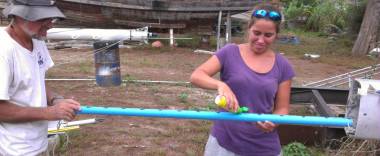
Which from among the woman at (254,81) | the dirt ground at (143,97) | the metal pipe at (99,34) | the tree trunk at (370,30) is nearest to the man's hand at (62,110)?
the woman at (254,81)

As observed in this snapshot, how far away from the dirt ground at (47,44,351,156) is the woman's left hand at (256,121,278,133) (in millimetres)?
2594

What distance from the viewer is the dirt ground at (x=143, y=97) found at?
16.9ft

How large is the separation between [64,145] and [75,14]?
1051 cm

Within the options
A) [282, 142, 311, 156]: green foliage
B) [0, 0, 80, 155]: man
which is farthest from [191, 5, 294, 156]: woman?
[282, 142, 311, 156]: green foliage

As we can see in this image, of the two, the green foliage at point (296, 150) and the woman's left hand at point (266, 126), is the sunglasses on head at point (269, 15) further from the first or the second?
the green foliage at point (296, 150)

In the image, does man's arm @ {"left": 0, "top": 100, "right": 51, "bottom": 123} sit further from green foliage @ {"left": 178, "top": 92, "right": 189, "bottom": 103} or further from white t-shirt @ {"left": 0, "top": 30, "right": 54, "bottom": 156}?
green foliage @ {"left": 178, "top": 92, "right": 189, "bottom": 103}

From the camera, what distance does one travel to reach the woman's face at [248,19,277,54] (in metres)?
2.46

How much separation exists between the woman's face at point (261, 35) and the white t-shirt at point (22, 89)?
1130 mm

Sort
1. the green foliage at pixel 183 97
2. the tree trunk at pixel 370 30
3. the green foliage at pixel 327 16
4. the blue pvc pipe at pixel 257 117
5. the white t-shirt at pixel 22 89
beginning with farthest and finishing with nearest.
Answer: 1. the green foliage at pixel 327 16
2. the tree trunk at pixel 370 30
3. the green foliage at pixel 183 97
4. the blue pvc pipe at pixel 257 117
5. the white t-shirt at pixel 22 89

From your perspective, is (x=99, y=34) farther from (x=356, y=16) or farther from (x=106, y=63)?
(x=356, y=16)

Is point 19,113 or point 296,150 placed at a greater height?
point 19,113

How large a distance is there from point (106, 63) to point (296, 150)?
407cm

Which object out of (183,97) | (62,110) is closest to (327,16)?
(183,97)

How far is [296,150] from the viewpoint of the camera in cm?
481
